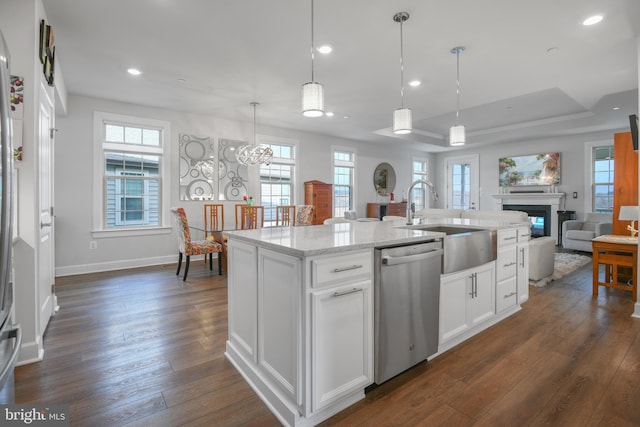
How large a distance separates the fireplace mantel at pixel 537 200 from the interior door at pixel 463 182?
33.5 inches

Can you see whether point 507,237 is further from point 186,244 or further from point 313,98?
point 186,244

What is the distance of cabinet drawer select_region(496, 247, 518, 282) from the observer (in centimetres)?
279

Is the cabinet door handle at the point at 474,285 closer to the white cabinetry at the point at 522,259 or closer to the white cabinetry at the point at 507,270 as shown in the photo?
the white cabinetry at the point at 507,270

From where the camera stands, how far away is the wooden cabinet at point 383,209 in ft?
26.4

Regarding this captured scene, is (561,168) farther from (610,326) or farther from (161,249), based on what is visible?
(161,249)

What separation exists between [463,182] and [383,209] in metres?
3.25

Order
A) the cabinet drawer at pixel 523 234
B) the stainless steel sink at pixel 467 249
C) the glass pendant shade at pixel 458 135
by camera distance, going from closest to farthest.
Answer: the stainless steel sink at pixel 467 249 → the cabinet drawer at pixel 523 234 → the glass pendant shade at pixel 458 135

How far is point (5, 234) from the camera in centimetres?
83

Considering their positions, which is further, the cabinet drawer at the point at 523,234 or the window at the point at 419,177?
the window at the point at 419,177

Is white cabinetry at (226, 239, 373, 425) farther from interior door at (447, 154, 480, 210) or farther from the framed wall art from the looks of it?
interior door at (447, 154, 480, 210)

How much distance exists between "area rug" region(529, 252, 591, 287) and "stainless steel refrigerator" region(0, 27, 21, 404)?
15.8 ft

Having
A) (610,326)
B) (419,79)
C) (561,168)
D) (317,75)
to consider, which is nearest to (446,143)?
(561,168)

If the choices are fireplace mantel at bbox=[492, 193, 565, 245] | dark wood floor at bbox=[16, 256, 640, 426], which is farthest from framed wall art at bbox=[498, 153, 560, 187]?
dark wood floor at bbox=[16, 256, 640, 426]

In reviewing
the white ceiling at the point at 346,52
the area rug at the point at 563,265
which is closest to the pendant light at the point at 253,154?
the white ceiling at the point at 346,52
